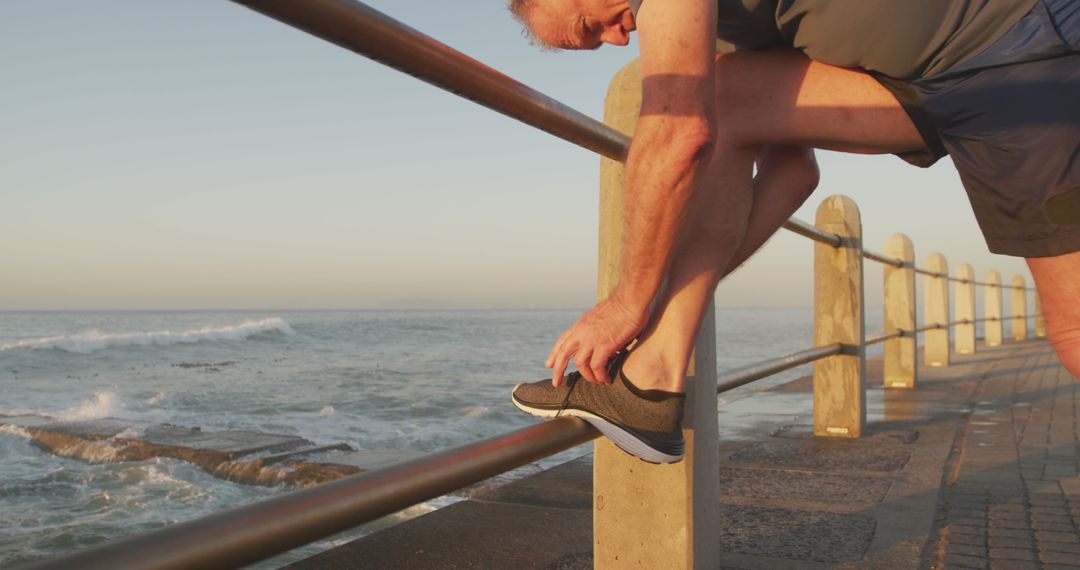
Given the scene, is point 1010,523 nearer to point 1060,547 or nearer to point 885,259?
point 1060,547

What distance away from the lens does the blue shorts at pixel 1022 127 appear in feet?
3.59

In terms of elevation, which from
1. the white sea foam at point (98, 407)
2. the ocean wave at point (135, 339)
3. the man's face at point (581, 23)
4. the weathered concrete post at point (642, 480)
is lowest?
the white sea foam at point (98, 407)

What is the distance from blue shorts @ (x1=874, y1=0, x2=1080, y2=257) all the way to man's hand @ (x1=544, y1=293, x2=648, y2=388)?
55 cm

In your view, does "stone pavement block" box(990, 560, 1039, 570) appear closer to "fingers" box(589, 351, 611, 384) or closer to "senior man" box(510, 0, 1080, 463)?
"senior man" box(510, 0, 1080, 463)

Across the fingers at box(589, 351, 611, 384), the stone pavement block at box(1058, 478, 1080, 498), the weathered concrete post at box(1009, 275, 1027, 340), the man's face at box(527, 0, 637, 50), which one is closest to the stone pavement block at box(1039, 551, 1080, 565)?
the stone pavement block at box(1058, 478, 1080, 498)

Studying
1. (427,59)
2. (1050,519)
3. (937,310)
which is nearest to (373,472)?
(427,59)

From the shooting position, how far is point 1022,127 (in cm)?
112

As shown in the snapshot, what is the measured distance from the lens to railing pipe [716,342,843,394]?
1.96 meters

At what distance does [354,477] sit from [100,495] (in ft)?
12.1

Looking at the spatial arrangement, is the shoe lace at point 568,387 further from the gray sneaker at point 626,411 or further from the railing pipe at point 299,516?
the railing pipe at point 299,516

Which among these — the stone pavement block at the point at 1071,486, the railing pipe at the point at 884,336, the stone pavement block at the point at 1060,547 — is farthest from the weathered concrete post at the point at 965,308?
the stone pavement block at the point at 1060,547

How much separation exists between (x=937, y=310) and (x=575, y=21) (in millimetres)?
7182

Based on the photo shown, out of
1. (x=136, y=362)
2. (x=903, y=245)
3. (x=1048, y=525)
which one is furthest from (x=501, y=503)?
(x=136, y=362)

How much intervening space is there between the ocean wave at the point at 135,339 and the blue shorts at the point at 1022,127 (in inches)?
742
